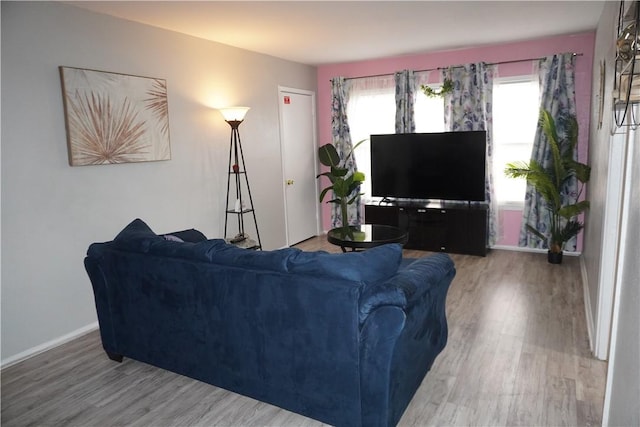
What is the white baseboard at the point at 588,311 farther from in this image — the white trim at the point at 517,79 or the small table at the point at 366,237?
the white trim at the point at 517,79

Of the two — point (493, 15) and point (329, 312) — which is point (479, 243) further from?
point (329, 312)

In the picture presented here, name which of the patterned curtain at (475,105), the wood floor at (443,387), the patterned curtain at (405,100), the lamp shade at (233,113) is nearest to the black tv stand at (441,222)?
the patterned curtain at (475,105)

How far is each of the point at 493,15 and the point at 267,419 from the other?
12.7 ft

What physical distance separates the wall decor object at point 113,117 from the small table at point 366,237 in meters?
1.83

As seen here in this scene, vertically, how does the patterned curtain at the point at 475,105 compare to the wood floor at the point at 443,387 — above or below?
above

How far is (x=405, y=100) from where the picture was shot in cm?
597

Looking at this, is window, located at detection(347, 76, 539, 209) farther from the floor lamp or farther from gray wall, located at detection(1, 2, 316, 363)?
gray wall, located at detection(1, 2, 316, 363)

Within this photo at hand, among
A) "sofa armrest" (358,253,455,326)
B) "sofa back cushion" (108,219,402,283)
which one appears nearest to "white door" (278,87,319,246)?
"sofa back cushion" (108,219,402,283)

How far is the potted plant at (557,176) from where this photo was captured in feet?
15.7

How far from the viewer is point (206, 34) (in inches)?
175

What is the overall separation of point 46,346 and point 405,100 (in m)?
4.86

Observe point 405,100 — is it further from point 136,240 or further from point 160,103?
point 136,240

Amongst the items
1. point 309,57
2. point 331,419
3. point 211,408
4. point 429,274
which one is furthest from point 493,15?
point 211,408

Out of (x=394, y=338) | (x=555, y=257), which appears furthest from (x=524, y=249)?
(x=394, y=338)
